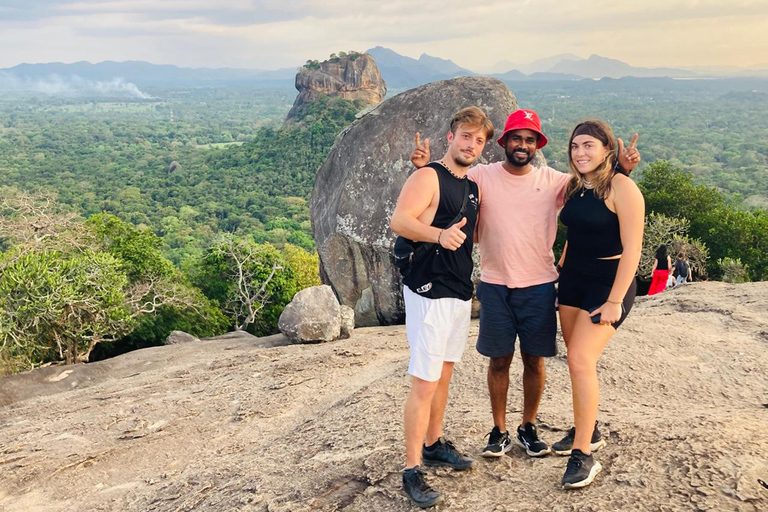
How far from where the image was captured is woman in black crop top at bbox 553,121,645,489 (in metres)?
4.11

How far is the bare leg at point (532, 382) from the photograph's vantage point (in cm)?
471

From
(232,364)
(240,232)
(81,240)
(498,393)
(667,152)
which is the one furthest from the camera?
(667,152)

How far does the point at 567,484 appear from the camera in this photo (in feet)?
14.1

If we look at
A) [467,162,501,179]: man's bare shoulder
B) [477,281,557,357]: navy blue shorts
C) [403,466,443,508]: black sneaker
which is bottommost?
[403,466,443,508]: black sneaker

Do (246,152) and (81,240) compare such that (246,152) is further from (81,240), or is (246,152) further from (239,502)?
(239,502)

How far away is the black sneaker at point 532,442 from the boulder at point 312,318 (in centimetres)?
667

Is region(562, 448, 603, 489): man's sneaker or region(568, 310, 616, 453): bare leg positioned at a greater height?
region(568, 310, 616, 453): bare leg

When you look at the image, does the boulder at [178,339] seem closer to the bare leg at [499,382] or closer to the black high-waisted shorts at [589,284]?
the bare leg at [499,382]

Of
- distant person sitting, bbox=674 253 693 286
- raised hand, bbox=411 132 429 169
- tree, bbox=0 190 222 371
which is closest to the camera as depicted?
raised hand, bbox=411 132 429 169

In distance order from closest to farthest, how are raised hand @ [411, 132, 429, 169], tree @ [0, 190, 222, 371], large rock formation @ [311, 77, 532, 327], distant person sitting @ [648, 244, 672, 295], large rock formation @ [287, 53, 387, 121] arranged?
1. raised hand @ [411, 132, 429, 169]
2. large rock formation @ [311, 77, 532, 327]
3. tree @ [0, 190, 222, 371]
4. distant person sitting @ [648, 244, 672, 295]
5. large rock formation @ [287, 53, 387, 121]

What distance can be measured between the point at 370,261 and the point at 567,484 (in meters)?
8.14

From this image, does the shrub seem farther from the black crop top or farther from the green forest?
the black crop top

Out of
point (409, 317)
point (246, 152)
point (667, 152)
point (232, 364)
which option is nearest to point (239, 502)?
point (409, 317)

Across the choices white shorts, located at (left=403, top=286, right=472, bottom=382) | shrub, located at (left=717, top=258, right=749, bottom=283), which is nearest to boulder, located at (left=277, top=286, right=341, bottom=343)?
white shorts, located at (left=403, top=286, right=472, bottom=382)
